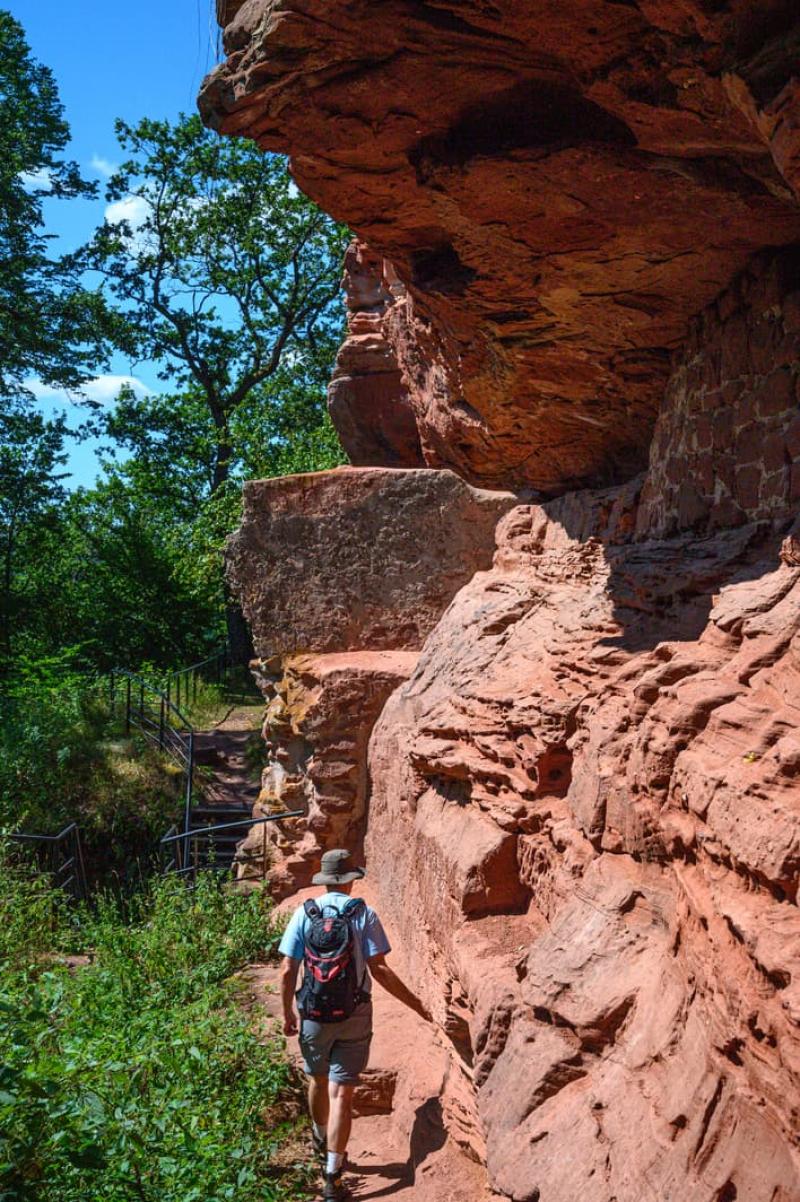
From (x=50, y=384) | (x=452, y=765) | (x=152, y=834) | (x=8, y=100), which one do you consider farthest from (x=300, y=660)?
(x=8, y=100)

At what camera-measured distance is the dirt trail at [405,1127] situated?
4.15 m

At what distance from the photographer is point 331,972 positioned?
4.11 metres

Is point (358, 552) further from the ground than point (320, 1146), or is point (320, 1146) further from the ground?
point (358, 552)

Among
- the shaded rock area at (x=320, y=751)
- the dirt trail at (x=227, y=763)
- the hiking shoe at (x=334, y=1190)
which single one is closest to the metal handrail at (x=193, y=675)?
the dirt trail at (x=227, y=763)

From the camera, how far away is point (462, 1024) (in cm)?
439

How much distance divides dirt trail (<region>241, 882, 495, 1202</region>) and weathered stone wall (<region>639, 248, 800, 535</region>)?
279 cm

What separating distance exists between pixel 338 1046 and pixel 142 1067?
0.83 meters

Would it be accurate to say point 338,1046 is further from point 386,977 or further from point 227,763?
point 227,763

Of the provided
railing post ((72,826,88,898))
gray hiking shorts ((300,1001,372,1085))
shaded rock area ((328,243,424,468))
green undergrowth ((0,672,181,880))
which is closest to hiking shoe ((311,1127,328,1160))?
gray hiking shorts ((300,1001,372,1085))

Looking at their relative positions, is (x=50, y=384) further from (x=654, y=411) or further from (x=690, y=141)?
(x=690, y=141)

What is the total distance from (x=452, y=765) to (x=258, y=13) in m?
3.28

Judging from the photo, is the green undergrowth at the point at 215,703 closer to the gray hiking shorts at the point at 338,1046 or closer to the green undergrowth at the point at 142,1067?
the green undergrowth at the point at 142,1067

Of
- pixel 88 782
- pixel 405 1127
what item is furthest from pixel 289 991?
pixel 88 782

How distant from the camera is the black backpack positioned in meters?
4.11
